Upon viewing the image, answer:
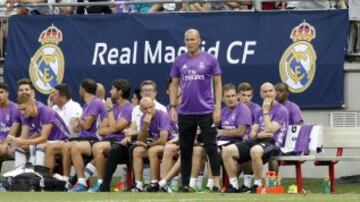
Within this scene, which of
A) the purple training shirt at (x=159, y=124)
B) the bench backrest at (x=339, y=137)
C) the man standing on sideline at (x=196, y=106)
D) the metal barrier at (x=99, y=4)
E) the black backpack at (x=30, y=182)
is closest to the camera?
the man standing on sideline at (x=196, y=106)

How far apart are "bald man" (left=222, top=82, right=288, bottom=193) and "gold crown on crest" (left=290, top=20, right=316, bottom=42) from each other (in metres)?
2.67

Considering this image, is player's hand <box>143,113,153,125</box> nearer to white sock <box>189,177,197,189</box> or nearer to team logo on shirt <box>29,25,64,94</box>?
white sock <box>189,177,197,189</box>

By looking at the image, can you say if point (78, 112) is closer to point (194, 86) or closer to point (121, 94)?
point (121, 94)

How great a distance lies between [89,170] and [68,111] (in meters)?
1.19

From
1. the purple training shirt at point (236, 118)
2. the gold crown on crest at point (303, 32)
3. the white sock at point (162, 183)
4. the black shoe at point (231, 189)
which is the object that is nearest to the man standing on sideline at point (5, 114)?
the white sock at point (162, 183)

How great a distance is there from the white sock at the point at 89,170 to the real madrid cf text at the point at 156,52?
319 centimetres

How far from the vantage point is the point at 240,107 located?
→ 21062mm

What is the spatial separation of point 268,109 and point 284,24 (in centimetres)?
317

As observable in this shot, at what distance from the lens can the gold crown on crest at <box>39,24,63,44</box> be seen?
25.3m

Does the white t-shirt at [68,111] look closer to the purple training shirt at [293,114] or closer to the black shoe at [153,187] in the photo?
the black shoe at [153,187]

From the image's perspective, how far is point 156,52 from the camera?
24641mm

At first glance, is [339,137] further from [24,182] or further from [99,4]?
[99,4]

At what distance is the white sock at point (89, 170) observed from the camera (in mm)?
21781

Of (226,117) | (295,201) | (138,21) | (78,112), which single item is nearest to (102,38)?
(138,21)
